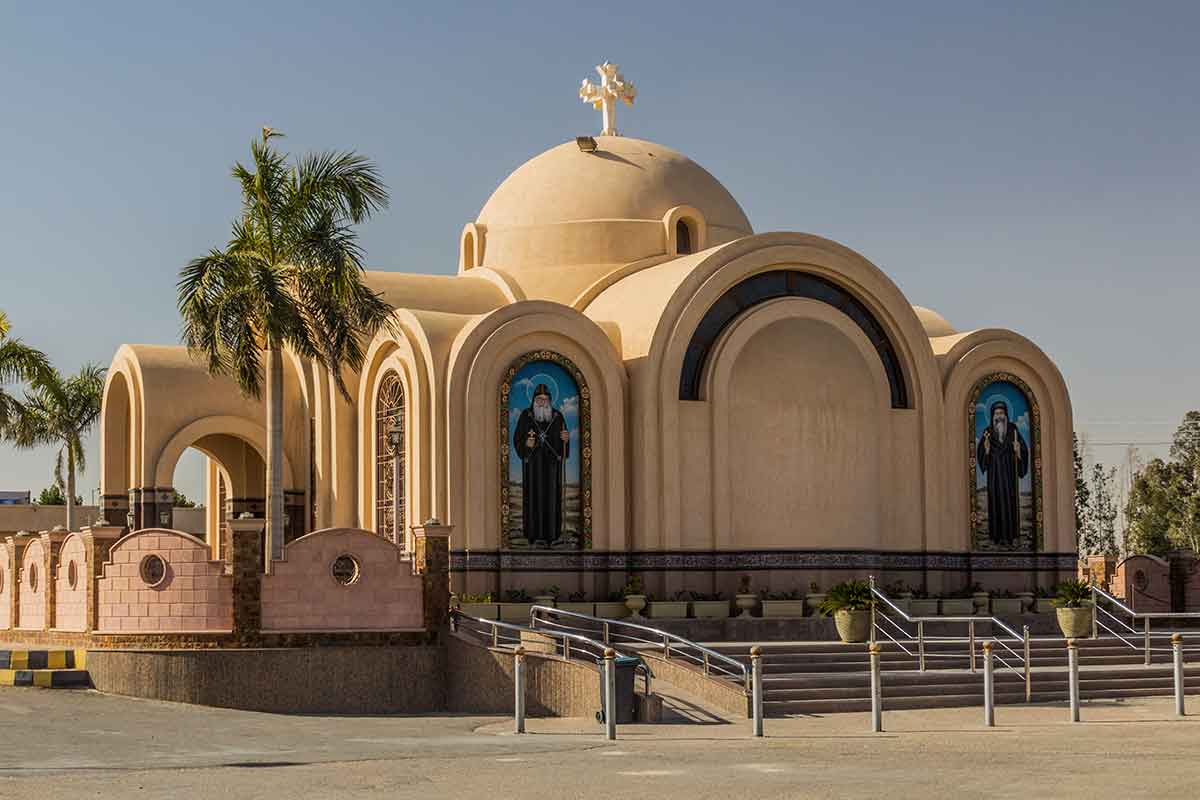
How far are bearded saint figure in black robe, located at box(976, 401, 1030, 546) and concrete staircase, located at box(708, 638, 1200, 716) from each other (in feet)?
20.3

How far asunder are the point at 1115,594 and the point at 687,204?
13213 mm

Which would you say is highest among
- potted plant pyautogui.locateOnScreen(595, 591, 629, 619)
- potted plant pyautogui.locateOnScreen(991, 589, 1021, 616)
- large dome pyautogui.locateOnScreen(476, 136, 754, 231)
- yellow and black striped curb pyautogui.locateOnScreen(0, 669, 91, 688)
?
large dome pyautogui.locateOnScreen(476, 136, 754, 231)

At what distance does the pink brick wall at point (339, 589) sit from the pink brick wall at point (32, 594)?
5784mm

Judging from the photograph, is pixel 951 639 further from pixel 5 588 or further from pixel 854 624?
Answer: pixel 5 588

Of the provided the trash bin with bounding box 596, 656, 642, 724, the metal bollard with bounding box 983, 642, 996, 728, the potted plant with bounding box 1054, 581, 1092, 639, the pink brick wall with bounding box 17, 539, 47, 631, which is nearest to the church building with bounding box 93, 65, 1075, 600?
the potted plant with bounding box 1054, 581, 1092, 639

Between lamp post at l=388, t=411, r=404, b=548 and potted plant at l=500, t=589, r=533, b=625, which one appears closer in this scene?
potted plant at l=500, t=589, r=533, b=625

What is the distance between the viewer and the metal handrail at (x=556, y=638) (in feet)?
82.2

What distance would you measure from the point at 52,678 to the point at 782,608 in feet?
40.8

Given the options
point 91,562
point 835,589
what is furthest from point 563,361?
point 91,562

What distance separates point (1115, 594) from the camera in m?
41.4

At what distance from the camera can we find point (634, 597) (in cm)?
3186

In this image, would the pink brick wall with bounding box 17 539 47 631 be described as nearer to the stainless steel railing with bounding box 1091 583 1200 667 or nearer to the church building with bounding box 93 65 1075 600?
the church building with bounding box 93 65 1075 600

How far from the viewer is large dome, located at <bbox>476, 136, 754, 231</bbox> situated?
38469 millimetres

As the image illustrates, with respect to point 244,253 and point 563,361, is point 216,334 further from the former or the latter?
point 563,361
